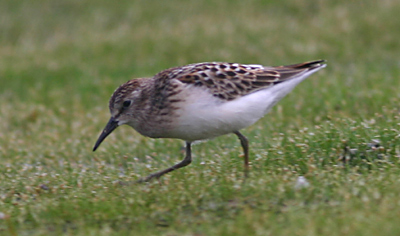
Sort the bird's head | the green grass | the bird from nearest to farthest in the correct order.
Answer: the green grass, the bird, the bird's head

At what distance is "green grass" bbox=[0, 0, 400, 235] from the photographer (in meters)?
6.39

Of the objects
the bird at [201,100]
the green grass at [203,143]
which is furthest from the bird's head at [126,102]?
the green grass at [203,143]

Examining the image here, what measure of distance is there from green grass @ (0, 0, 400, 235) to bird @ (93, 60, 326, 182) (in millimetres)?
637

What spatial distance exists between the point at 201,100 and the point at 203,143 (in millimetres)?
2912

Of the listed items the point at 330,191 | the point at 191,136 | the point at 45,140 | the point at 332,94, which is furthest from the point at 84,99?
the point at 330,191

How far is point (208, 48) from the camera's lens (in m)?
16.7

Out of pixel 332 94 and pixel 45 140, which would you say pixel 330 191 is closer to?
pixel 332 94

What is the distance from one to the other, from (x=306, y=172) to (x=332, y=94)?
4282 mm

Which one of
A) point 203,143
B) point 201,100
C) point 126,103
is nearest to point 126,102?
point 126,103

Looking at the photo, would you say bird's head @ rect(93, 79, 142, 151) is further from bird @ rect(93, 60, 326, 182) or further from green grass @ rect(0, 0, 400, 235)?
green grass @ rect(0, 0, 400, 235)

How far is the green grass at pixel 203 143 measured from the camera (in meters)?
6.39

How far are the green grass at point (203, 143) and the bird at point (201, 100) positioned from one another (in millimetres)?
637

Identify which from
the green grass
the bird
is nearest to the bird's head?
the bird

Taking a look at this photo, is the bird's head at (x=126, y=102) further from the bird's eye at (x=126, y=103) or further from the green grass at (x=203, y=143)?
the green grass at (x=203, y=143)
